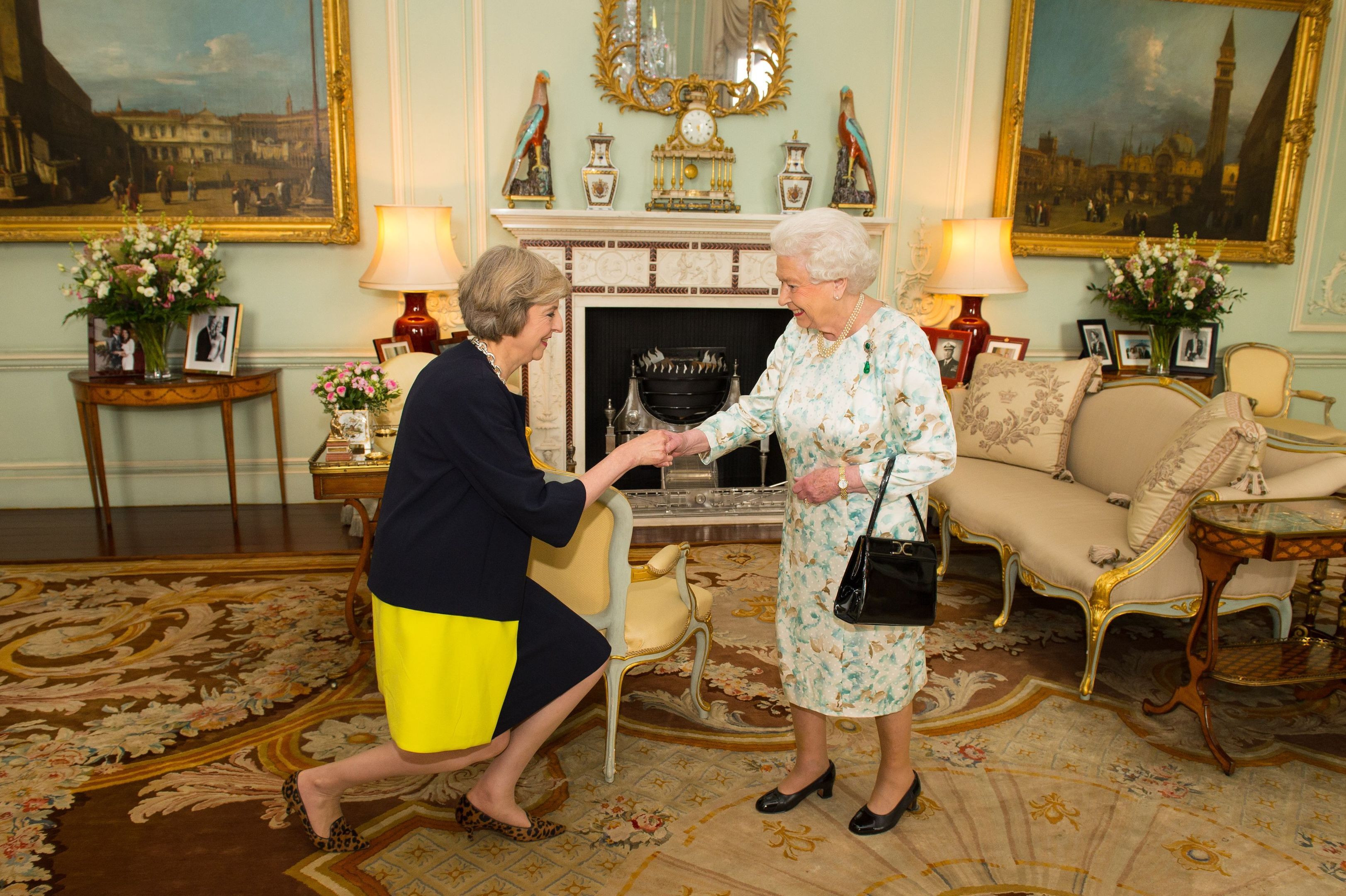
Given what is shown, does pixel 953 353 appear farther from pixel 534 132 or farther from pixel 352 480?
pixel 352 480

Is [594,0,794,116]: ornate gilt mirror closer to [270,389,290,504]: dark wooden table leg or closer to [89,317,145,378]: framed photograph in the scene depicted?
[270,389,290,504]: dark wooden table leg

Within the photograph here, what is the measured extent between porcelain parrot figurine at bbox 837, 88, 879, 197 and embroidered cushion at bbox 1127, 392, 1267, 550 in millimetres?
2689

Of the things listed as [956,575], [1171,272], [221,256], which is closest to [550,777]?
[956,575]

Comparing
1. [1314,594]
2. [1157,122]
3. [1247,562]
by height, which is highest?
[1157,122]

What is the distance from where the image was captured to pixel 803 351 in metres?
2.33

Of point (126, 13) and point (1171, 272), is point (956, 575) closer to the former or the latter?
point (1171, 272)

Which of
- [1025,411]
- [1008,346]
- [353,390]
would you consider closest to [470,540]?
[353,390]

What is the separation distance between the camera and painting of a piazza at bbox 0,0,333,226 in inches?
187

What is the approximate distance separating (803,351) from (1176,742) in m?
1.80

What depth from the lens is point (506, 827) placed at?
2.29 metres

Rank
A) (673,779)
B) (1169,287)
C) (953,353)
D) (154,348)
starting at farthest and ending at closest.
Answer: (1169,287)
(953,353)
(154,348)
(673,779)

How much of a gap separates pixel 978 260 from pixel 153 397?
14.9 ft

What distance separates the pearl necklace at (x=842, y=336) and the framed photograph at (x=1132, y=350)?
A: 4.30 metres

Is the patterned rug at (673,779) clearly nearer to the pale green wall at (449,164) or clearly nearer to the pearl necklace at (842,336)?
the pearl necklace at (842,336)
